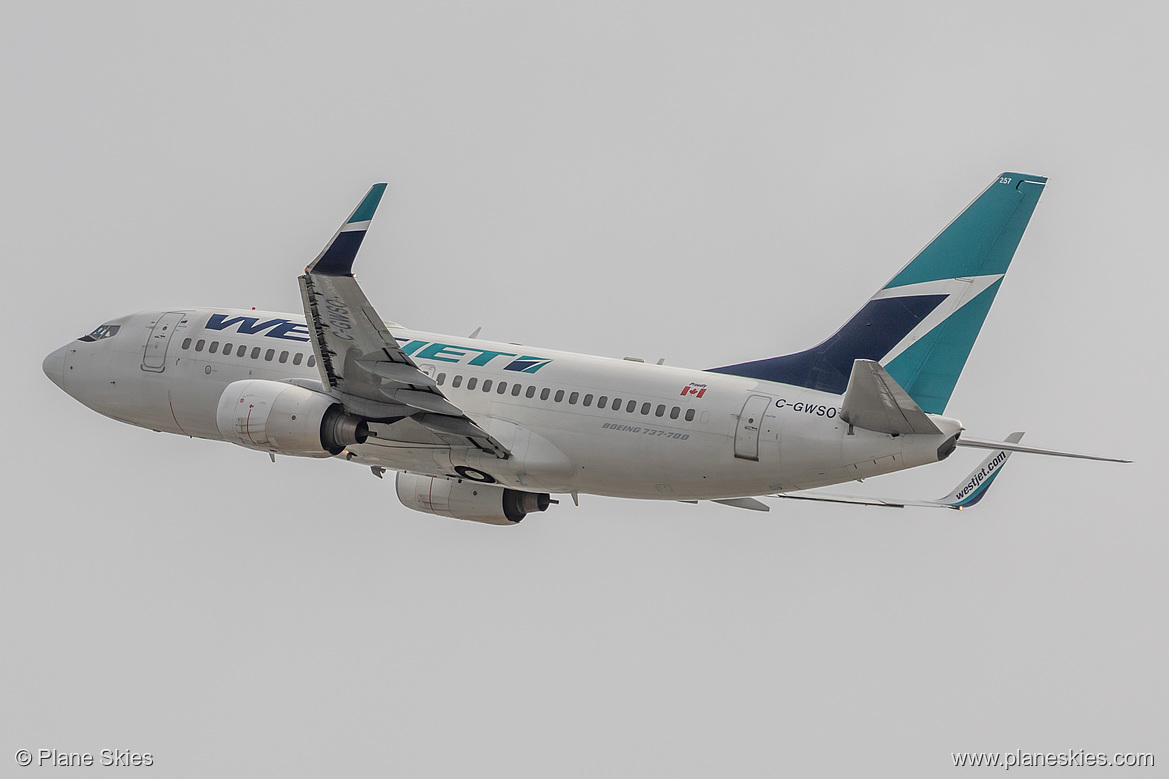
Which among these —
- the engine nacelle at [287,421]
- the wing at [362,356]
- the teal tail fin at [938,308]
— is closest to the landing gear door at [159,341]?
the engine nacelle at [287,421]

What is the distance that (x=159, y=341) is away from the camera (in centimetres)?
4484

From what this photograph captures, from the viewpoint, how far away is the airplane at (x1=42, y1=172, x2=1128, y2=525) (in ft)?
119

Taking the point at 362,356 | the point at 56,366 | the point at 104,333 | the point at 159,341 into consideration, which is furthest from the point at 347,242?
the point at 56,366

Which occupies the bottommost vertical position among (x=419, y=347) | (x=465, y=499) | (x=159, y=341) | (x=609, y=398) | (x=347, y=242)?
(x=465, y=499)

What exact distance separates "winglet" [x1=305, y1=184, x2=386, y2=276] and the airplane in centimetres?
4

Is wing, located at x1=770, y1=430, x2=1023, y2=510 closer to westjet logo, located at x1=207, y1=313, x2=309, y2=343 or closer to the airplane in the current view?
the airplane

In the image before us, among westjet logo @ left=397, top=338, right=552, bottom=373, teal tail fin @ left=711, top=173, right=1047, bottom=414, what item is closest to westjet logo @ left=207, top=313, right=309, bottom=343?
westjet logo @ left=397, top=338, right=552, bottom=373

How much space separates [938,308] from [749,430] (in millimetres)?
4935

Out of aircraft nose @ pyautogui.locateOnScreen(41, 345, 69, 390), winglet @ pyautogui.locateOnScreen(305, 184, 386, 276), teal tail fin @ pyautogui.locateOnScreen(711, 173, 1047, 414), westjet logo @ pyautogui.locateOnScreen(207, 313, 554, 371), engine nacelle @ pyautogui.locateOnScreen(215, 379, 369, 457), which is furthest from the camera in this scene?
aircraft nose @ pyautogui.locateOnScreen(41, 345, 69, 390)

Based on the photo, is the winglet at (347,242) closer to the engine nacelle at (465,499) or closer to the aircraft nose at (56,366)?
the engine nacelle at (465,499)

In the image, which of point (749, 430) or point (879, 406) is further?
point (749, 430)

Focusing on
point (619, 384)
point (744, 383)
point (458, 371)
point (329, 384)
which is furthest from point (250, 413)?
point (744, 383)

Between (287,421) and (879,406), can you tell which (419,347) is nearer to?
(287,421)

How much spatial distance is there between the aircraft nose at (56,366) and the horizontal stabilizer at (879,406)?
22828 millimetres
